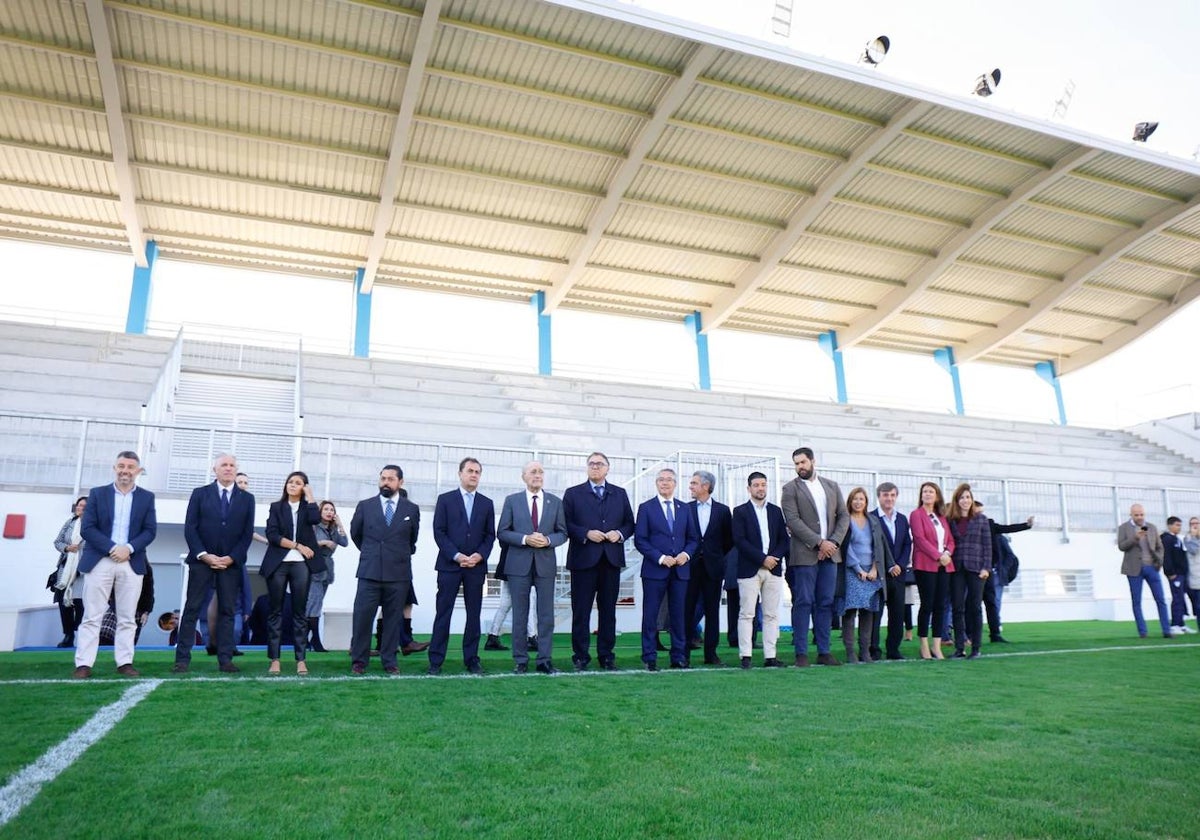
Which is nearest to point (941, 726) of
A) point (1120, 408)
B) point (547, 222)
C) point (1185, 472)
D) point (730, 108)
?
point (730, 108)

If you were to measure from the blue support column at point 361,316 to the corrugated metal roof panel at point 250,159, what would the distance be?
328 cm

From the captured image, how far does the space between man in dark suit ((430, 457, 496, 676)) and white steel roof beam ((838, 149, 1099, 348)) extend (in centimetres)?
1963

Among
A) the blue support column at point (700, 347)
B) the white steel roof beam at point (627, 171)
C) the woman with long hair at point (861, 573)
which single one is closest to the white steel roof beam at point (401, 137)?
the white steel roof beam at point (627, 171)

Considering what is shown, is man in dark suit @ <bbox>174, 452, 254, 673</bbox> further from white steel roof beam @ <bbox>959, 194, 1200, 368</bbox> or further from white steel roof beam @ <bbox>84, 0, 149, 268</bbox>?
white steel roof beam @ <bbox>959, 194, 1200, 368</bbox>

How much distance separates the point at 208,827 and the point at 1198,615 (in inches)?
428

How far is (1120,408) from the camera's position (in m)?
28.2

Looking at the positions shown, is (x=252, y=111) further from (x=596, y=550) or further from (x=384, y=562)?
(x=596, y=550)

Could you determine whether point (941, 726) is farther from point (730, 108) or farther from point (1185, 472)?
point (1185, 472)

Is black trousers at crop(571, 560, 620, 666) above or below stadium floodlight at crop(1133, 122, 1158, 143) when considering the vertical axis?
below

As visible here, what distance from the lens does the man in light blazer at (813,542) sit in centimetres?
711

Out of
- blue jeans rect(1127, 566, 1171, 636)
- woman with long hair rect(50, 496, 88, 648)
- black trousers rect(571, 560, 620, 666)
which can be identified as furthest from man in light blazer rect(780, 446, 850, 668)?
woman with long hair rect(50, 496, 88, 648)

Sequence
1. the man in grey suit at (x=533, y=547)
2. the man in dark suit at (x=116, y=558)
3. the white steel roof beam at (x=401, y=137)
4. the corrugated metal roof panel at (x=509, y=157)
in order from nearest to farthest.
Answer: the man in dark suit at (x=116, y=558), the man in grey suit at (x=533, y=547), the white steel roof beam at (x=401, y=137), the corrugated metal roof panel at (x=509, y=157)

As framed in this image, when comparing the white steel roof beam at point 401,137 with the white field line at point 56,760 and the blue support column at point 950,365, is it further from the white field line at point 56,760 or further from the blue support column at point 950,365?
the blue support column at point 950,365

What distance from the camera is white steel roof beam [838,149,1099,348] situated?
2088 centimetres
